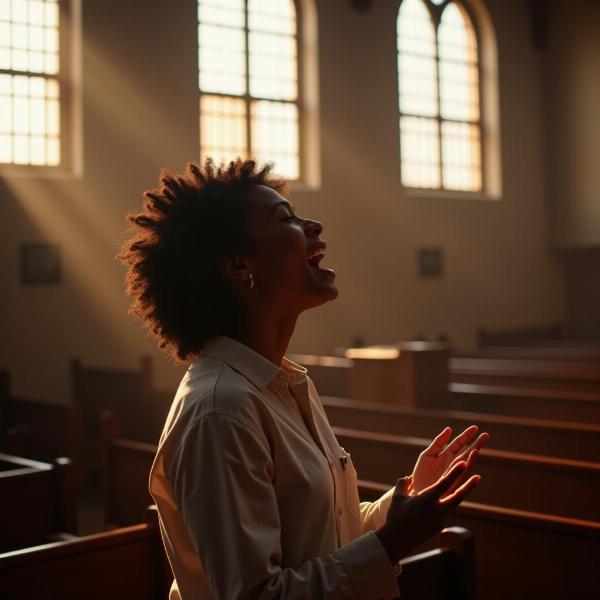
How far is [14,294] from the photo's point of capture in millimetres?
8078

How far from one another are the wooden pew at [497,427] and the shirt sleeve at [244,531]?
3.40 metres

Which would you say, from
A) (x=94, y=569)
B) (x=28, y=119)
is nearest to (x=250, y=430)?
(x=94, y=569)

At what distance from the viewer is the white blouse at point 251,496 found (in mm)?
1296

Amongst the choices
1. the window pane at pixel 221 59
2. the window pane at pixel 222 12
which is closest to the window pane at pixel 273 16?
the window pane at pixel 222 12

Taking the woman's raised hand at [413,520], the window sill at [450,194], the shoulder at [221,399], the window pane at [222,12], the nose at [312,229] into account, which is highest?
the window pane at [222,12]

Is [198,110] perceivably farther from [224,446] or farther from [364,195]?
[224,446]

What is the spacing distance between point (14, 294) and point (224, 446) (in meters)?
7.20

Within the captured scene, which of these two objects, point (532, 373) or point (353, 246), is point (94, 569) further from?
point (353, 246)

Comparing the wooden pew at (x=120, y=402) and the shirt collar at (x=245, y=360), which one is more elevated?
the shirt collar at (x=245, y=360)

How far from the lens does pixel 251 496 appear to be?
133 cm

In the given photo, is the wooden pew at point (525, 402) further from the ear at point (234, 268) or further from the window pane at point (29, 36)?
the window pane at point (29, 36)

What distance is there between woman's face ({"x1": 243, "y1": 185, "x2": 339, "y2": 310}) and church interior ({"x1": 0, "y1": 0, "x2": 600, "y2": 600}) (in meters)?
0.54

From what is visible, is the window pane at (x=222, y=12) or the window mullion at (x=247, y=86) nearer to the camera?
the window pane at (x=222, y=12)

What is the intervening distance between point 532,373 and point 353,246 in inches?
145
